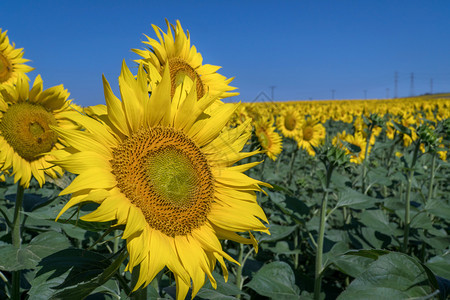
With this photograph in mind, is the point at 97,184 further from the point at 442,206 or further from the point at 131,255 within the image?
the point at 442,206

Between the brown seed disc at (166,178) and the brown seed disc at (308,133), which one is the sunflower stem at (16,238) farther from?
the brown seed disc at (308,133)

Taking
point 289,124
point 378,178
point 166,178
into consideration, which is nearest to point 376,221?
point 378,178

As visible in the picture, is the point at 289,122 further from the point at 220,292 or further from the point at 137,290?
the point at 137,290

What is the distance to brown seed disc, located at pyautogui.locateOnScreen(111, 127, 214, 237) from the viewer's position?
49.5 inches

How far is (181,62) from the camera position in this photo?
193 centimetres

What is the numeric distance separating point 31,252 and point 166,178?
114cm

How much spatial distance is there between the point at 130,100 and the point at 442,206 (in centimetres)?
317

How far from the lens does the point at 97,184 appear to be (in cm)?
111

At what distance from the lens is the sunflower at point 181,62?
1743 millimetres

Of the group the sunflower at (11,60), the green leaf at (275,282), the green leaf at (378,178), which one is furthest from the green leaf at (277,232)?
the sunflower at (11,60)

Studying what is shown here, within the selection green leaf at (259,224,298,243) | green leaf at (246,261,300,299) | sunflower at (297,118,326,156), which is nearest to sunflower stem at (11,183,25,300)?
green leaf at (246,261,300,299)

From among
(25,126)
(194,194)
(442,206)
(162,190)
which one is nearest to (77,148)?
(162,190)

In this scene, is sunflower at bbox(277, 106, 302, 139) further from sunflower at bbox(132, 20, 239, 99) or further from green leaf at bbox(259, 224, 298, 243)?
sunflower at bbox(132, 20, 239, 99)

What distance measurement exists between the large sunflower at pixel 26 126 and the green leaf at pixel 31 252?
41 cm
